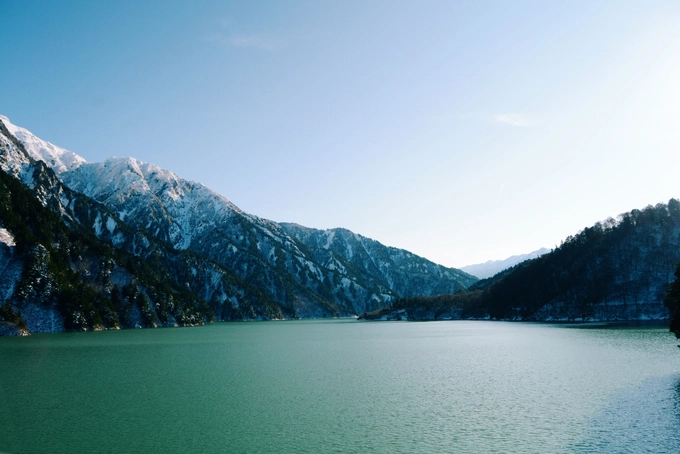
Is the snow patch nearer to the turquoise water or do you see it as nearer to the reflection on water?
the turquoise water

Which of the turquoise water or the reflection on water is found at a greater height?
the turquoise water

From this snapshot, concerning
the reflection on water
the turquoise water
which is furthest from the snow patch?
the reflection on water

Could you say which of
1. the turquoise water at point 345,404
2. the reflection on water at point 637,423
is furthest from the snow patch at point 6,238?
Answer: the reflection on water at point 637,423

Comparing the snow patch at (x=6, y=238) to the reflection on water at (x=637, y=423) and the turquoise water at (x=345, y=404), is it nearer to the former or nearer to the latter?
the turquoise water at (x=345, y=404)

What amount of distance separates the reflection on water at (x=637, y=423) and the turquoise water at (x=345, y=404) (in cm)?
15

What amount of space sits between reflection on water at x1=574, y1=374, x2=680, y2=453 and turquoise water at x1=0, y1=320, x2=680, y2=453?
148mm

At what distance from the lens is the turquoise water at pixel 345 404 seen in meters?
36.3

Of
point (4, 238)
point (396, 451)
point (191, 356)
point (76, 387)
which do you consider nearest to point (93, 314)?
point (4, 238)

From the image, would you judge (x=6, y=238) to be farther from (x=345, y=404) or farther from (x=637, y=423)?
(x=637, y=423)

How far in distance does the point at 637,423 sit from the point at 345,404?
27.1 metres

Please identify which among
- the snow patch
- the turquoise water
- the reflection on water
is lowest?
the reflection on water

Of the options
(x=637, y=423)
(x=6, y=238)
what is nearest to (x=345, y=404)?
(x=637, y=423)

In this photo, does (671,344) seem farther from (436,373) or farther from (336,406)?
(336,406)

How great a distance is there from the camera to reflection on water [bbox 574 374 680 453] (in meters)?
34.4
